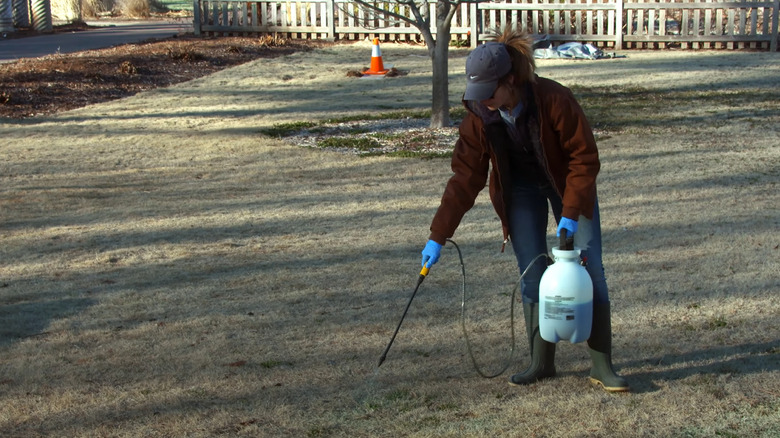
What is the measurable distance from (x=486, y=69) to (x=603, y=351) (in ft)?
4.80

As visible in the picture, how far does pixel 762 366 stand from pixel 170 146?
792 cm

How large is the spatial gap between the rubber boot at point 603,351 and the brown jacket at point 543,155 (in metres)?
0.50

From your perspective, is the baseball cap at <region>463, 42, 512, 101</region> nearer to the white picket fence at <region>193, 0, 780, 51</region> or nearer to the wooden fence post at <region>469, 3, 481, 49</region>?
the white picket fence at <region>193, 0, 780, 51</region>

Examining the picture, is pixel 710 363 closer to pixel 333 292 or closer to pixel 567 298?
pixel 567 298

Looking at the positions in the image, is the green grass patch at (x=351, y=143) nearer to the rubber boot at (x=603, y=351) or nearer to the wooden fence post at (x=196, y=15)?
A: the rubber boot at (x=603, y=351)

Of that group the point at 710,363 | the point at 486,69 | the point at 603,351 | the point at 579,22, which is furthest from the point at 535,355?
the point at 579,22

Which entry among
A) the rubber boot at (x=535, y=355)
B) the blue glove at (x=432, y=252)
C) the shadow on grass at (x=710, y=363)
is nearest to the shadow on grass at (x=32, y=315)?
the blue glove at (x=432, y=252)

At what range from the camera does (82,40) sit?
2284cm

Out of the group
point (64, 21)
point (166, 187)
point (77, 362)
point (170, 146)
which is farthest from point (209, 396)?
point (64, 21)

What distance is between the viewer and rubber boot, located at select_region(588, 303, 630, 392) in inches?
165

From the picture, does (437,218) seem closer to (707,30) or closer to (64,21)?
(707,30)

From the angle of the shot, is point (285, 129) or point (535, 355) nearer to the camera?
point (535, 355)

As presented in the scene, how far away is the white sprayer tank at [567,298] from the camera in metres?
3.99

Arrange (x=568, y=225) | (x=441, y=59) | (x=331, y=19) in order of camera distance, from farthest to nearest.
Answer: (x=331, y=19) → (x=441, y=59) → (x=568, y=225)
